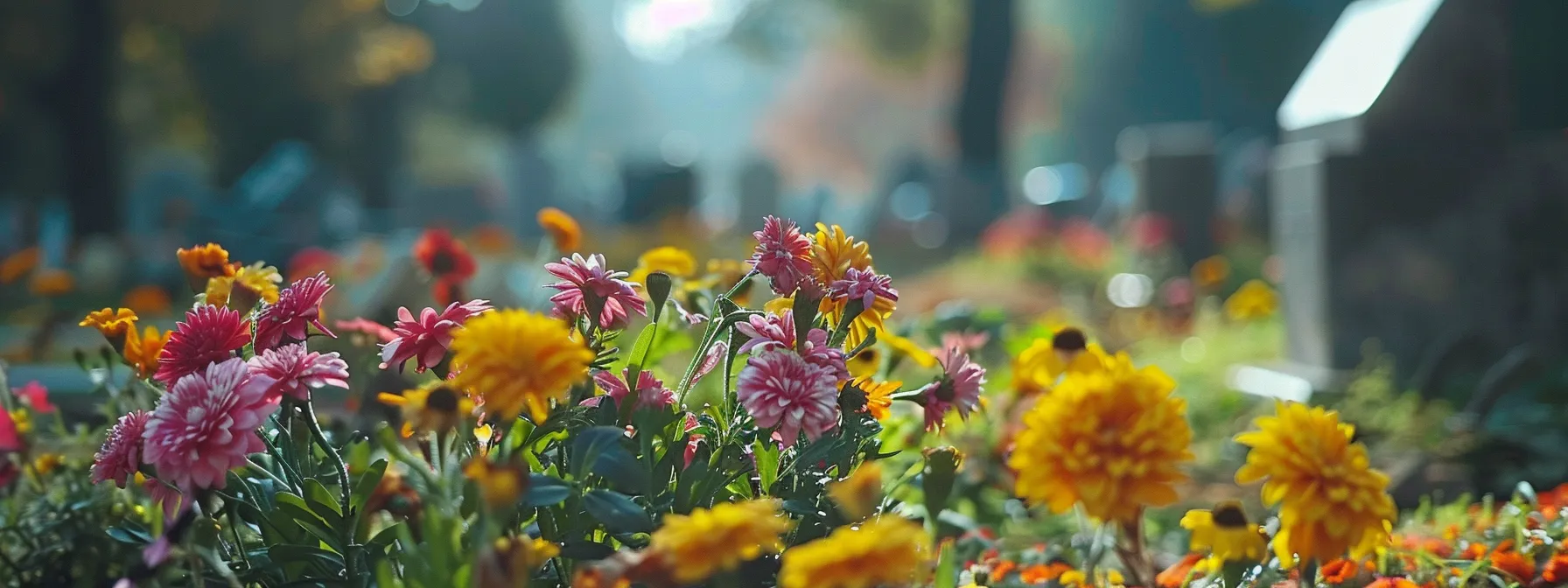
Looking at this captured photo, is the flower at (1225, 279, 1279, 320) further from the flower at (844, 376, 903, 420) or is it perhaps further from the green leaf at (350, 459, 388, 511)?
the green leaf at (350, 459, 388, 511)

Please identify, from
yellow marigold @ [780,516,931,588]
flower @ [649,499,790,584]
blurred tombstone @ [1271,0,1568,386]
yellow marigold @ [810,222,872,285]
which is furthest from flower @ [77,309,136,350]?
blurred tombstone @ [1271,0,1568,386]

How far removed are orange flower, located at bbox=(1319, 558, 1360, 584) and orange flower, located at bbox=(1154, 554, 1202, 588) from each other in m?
0.22

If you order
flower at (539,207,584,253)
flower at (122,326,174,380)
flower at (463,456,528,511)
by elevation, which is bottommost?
flower at (463,456,528,511)

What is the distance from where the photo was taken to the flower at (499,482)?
126 cm

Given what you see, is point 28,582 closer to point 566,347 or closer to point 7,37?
point 566,347

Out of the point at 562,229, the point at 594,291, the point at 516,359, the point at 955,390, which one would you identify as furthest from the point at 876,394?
the point at 562,229

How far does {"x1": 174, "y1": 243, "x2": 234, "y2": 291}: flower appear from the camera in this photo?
217 cm

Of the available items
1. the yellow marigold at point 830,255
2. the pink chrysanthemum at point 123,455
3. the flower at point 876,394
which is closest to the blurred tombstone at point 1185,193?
the flower at point 876,394

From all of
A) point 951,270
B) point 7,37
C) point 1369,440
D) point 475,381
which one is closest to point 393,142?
point 7,37

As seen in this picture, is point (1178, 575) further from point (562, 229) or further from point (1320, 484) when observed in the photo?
point (562, 229)

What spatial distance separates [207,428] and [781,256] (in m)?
0.78

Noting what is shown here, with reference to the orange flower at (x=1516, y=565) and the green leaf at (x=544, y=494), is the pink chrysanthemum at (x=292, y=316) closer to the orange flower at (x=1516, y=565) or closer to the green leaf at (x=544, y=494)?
the green leaf at (x=544, y=494)

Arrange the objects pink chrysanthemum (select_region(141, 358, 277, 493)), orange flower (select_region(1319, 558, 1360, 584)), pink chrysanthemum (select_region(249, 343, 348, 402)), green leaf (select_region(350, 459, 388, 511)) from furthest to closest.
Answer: orange flower (select_region(1319, 558, 1360, 584)) → green leaf (select_region(350, 459, 388, 511)) → pink chrysanthemum (select_region(249, 343, 348, 402)) → pink chrysanthemum (select_region(141, 358, 277, 493))

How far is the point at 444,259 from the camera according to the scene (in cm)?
318
